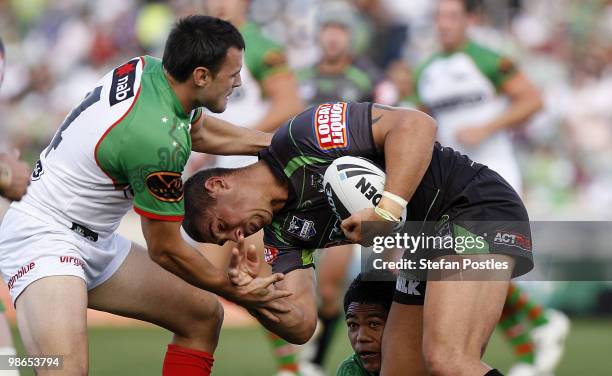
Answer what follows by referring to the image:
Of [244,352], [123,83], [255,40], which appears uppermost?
[255,40]

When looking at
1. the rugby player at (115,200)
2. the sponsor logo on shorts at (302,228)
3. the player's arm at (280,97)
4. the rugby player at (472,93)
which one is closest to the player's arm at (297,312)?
the rugby player at (115,200)

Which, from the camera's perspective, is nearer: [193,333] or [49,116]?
[193,333]

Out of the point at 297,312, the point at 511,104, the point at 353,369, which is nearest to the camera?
the point at 297,312

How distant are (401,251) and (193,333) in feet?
4.18

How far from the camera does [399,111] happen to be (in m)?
5.53

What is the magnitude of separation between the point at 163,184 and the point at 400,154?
1162 millimetres

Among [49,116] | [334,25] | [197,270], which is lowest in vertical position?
[197,270]

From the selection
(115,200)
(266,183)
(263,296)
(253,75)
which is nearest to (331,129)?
(266,183)

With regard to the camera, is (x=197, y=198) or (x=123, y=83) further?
(x=197, y=198)

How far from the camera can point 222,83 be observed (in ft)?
18.1

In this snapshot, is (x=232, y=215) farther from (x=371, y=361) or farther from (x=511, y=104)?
(x=511, y=104)

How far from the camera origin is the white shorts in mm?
5609

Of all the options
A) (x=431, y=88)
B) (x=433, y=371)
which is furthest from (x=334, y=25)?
(x=433, y=371)

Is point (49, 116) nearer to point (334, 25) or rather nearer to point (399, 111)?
point (334, 25)
